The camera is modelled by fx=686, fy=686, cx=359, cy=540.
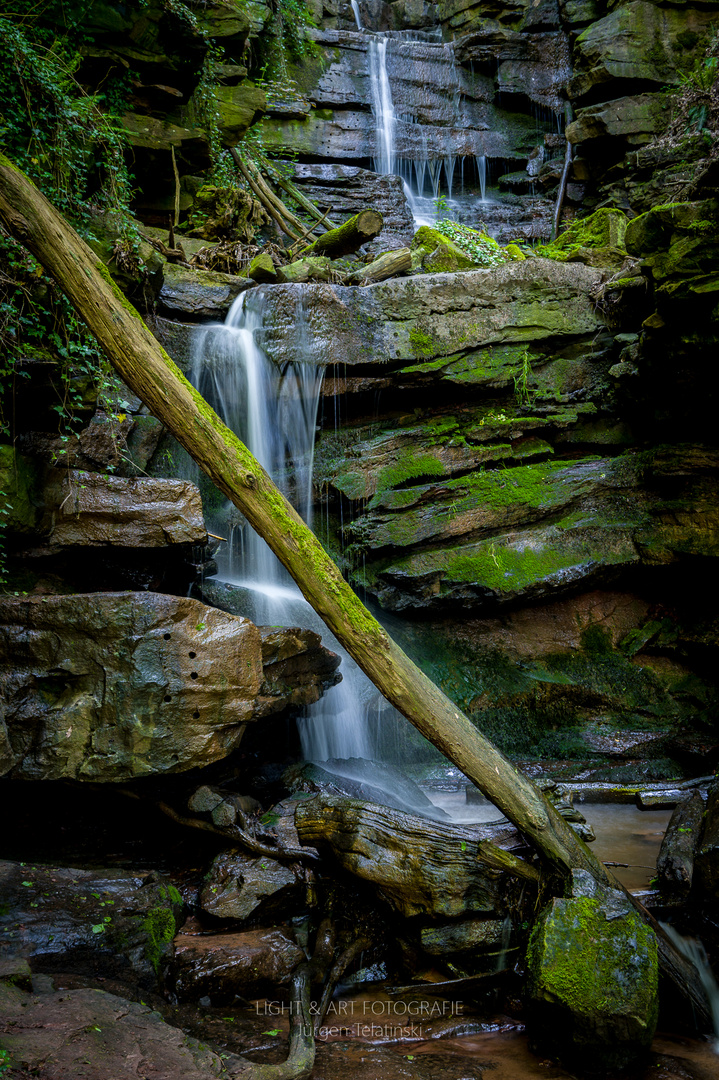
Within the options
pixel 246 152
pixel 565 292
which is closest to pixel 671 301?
pixel 565 292

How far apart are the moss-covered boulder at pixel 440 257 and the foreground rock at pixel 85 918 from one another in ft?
25.4

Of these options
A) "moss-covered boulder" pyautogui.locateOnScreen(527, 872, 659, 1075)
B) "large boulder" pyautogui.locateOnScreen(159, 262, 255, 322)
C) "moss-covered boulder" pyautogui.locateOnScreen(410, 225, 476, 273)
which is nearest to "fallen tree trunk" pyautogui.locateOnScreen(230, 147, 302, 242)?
"moss-covered boulder" pyautogui.locateOnScreen(410, 225, 476, 273)

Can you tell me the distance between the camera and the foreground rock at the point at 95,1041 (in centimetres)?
261

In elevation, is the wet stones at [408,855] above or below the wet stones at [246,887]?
above

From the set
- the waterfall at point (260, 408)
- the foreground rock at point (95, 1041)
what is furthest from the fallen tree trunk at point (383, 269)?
the foreground rock at point (95, 1041)

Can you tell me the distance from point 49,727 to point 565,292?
7.61 meters

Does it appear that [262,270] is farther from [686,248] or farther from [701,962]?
[701,962]

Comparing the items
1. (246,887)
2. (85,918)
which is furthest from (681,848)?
(85,918)

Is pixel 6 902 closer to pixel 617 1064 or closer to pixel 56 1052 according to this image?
pixel 56 1052

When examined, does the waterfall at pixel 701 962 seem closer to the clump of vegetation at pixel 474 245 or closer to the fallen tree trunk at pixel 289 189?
the clump of vegetation at pixel 474 245

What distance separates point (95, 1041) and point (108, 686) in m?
2.14

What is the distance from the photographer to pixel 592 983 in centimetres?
336

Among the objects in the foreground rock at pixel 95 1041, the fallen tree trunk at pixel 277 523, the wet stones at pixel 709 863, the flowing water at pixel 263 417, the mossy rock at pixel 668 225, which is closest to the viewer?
the foreground rock at pixel 95 1041

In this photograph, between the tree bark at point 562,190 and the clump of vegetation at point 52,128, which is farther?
the tree bark at point 562,190
